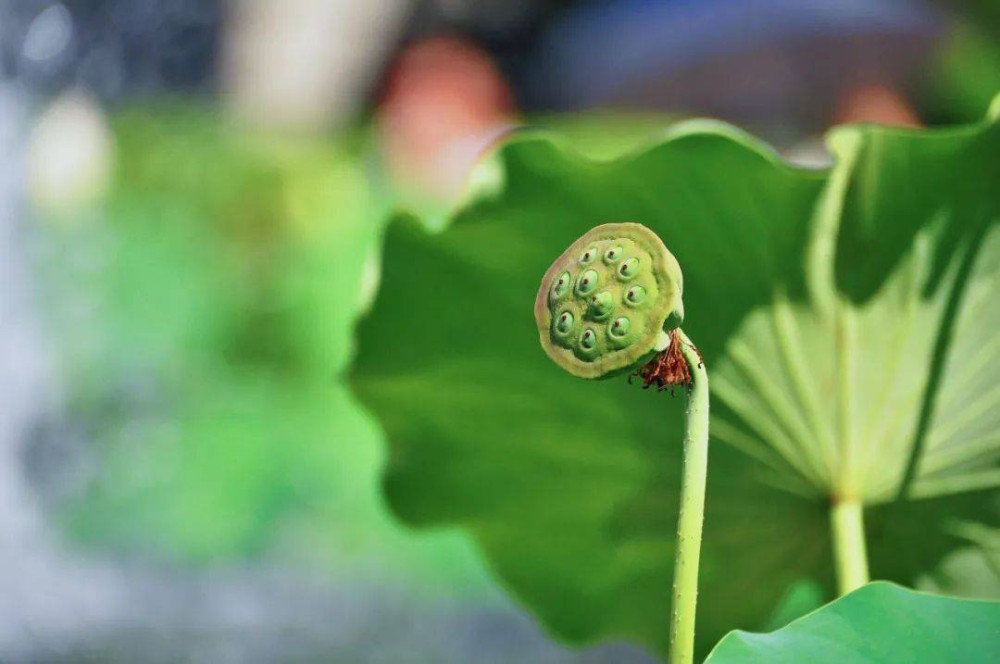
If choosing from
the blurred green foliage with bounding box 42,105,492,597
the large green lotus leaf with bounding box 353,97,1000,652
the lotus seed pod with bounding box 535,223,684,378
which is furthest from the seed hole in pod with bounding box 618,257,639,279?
the blurred green foliage with bounding box 42,105,492,597

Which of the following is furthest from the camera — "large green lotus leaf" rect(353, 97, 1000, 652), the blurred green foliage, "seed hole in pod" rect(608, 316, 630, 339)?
the blurred green foliage

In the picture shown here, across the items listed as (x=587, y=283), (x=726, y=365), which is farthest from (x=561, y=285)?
(x=726, y=365)

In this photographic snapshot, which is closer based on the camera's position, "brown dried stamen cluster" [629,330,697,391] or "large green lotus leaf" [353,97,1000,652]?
"brown dried stamen cluster" [629,330,697,391]

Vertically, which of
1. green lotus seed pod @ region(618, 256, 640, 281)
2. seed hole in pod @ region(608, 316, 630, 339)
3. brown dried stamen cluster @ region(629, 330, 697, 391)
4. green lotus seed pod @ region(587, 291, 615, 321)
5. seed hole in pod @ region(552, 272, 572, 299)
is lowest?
brown dried stamen cluster @ region(629, 330, 697, 391)

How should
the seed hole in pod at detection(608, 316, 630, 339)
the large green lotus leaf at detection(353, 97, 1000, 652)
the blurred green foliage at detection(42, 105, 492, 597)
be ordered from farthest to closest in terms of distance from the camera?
the blurred green foliage at detection(42, 105, 492, 597) < the large green lotus leaf at detection(353, 97, 1000, 652) < the seed hole in pod at detection(608, 316, 630, 339)

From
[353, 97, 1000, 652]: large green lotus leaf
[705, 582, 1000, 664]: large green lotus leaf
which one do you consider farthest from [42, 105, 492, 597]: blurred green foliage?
[705, 582, 1000, 664]: large green lotus leaf

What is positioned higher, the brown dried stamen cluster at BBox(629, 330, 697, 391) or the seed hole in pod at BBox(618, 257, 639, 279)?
the seed hole in pod at BBox(618, 257, 639, 279)

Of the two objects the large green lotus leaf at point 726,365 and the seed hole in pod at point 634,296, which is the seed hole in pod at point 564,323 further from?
the large green lotus leaf at point 726,365

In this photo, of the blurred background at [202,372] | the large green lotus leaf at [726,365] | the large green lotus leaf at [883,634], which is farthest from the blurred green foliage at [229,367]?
the large green lotus leaf at [883,634]

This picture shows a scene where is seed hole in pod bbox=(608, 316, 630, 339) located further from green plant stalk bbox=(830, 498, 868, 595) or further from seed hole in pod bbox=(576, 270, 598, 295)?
green plant stalk bbox=(830, 498, 868, 595)
